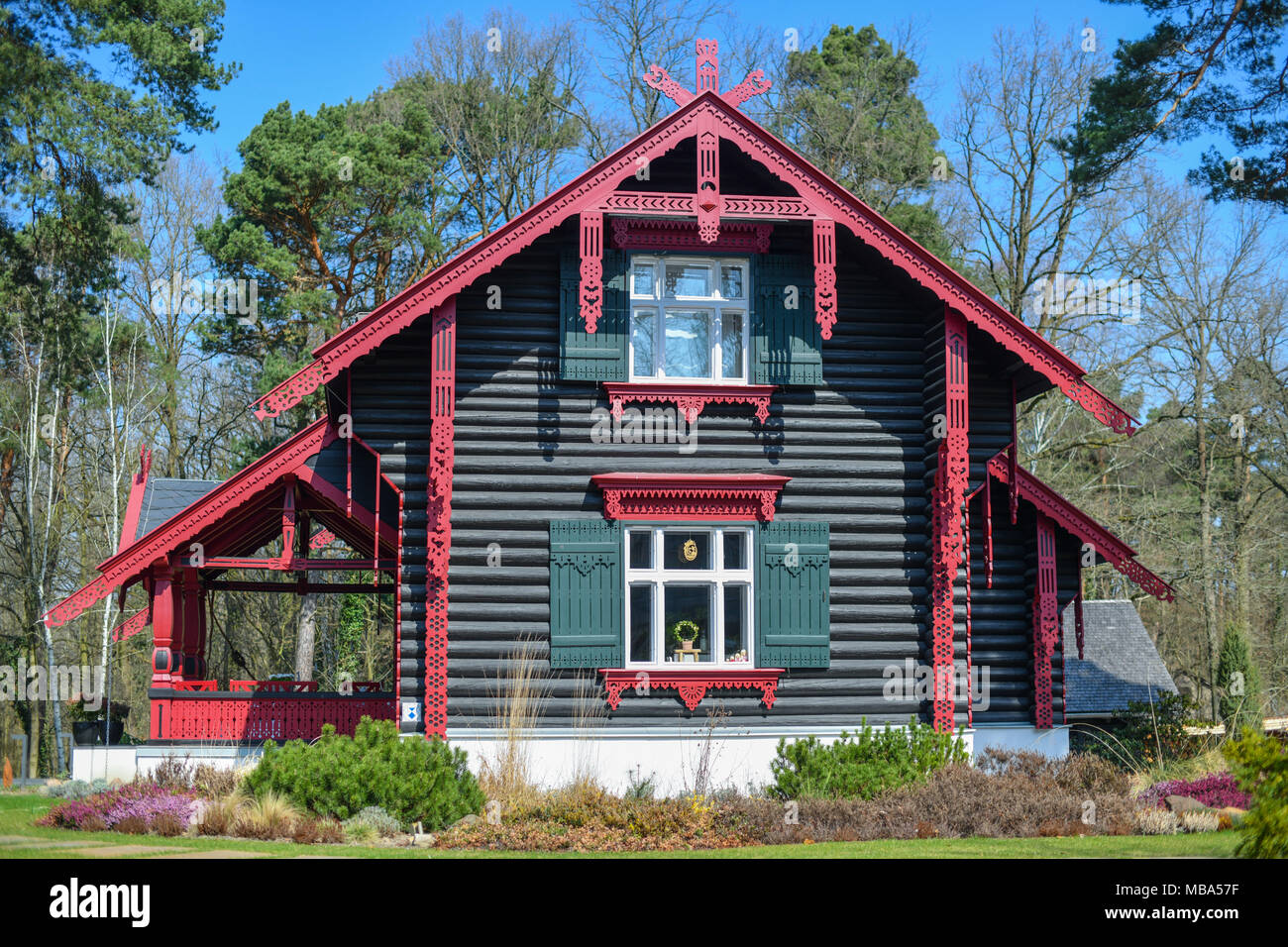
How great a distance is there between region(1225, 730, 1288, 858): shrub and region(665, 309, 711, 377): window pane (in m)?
8.78

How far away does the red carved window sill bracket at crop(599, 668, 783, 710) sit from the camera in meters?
15.3

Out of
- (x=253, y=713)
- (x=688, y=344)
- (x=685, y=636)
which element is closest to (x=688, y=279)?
(x=688, y=344)

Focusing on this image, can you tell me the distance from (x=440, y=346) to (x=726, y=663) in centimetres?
533

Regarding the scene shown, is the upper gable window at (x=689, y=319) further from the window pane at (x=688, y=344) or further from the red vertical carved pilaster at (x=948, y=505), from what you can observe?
the red vertical carved pilaster at (x=948, y=505)

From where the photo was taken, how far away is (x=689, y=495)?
51.7ft

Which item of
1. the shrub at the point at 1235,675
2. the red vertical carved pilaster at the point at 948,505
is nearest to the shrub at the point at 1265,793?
the red vertical carved pilaster at the point at 948,505

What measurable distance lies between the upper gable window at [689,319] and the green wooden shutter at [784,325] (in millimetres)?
172

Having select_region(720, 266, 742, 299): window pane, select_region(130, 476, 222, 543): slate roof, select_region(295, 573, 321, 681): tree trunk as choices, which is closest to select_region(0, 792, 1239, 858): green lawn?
select_region(130, 476, 222, 543): slate roof

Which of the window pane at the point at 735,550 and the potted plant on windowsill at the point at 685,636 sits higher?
the window pane at the point at 735,550

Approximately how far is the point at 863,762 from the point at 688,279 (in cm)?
657

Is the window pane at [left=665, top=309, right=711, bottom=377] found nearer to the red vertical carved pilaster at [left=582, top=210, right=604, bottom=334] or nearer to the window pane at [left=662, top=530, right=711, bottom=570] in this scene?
the red vertical carved pilaster at [left=582, top=210, right=604, bottom=334]

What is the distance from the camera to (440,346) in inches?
603

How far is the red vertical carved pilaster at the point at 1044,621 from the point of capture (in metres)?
16.9

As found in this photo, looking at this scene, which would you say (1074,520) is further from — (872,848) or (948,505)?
(872,848)
